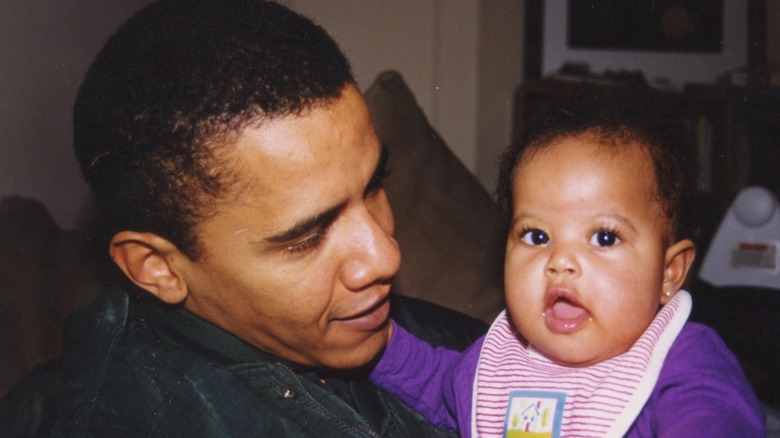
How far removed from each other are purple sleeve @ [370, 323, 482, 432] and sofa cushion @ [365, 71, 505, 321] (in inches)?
18.7

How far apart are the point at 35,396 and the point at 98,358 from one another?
4.9 inches

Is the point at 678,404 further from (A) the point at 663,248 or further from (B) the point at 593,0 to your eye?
(B) the point at 593,0

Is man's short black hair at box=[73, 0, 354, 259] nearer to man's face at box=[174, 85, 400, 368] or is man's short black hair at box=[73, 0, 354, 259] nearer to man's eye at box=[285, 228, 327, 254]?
man's face at box=[174, 85, 400, 368]

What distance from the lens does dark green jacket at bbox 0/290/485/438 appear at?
119 cm

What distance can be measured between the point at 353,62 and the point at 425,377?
1744 mm

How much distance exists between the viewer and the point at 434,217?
2117mm

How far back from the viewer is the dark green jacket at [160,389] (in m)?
1.19

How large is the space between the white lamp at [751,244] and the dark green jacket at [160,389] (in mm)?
2004

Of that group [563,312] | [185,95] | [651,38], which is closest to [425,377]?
[563,312]

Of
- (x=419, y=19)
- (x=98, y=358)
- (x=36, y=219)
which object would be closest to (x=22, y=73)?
(x=36, y=219)

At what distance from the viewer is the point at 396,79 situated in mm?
2246

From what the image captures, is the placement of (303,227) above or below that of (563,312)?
above

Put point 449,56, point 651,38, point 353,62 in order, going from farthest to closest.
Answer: point 651,38
point 449,56
point 353,62

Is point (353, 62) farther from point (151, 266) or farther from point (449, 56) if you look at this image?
point (151, 266)
